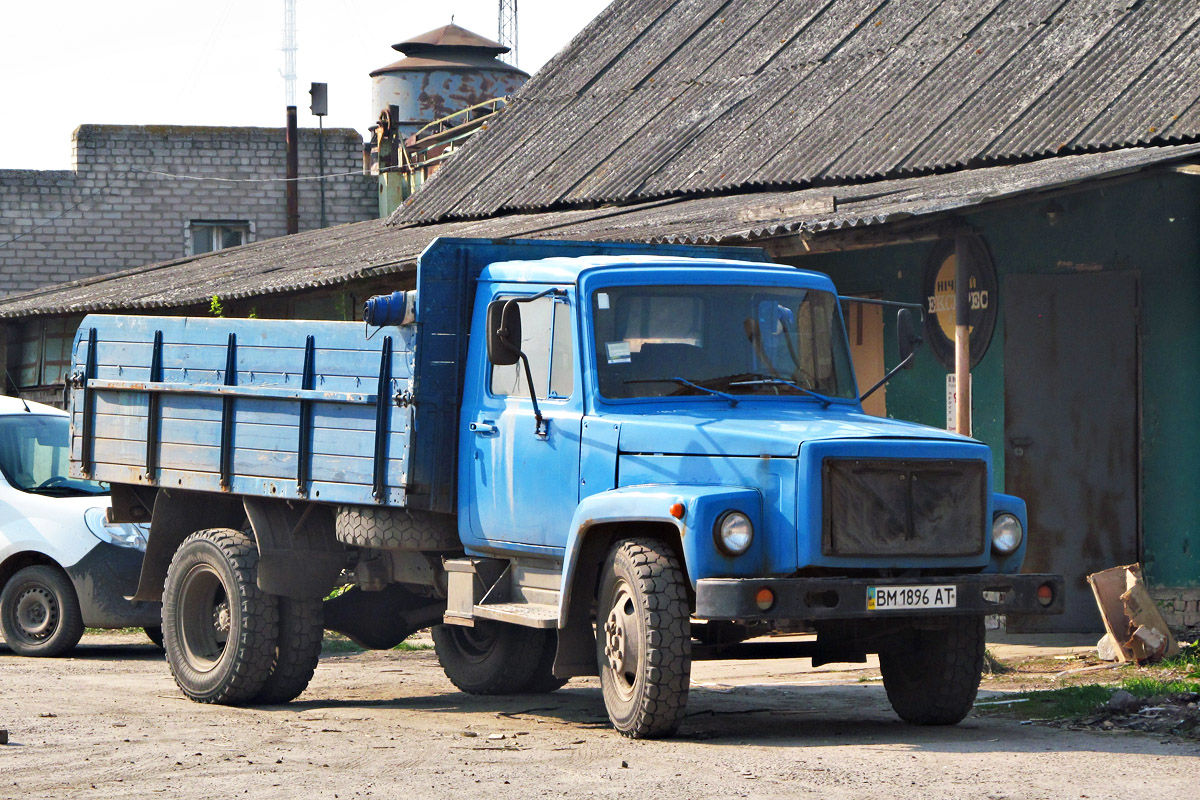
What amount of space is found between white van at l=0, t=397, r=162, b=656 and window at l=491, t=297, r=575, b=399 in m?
4.53

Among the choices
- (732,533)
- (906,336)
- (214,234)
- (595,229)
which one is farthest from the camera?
(214,234)

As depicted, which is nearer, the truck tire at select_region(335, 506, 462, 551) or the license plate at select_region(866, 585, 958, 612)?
the license plate at select_region(866, 585, 958, 612)

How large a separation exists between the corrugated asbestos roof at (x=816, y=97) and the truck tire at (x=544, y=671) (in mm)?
6258

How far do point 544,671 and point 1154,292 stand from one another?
516 cm

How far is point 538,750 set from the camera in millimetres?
7484

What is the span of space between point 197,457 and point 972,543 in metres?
4.32

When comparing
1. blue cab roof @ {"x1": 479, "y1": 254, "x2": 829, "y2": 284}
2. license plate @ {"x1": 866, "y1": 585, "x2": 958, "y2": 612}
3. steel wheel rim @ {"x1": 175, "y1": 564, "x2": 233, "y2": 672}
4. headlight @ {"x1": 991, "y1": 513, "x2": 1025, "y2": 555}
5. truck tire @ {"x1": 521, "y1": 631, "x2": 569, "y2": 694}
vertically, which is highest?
blue cab roof @ {"x1": 479, "y1": 254, "x2": 829, "y2": 284}

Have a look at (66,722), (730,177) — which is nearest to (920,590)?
(66,722)

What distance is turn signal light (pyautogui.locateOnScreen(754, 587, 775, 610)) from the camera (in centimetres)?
705

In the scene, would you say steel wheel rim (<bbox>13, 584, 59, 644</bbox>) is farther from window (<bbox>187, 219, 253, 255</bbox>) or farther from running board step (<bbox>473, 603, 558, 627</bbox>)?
window (<bbox>187, 219, 253, 255</bbox>)

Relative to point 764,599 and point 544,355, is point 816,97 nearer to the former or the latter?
point 544,355

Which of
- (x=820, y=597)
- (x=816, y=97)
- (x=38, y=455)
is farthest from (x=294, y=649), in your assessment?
(x=816, y=97)

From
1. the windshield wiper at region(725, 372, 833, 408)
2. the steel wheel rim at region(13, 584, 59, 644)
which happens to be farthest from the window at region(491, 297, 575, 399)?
the steel wheel rim at region(13, 584, 59, 644)

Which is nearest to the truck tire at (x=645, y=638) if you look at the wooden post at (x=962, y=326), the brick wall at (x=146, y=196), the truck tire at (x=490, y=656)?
the truck tire at (x=490, y=656)
